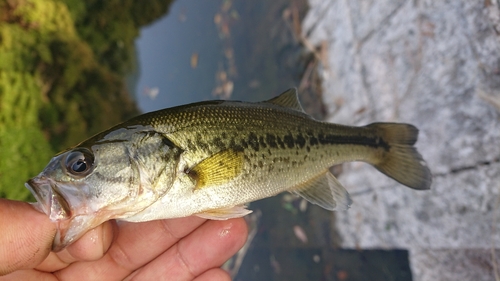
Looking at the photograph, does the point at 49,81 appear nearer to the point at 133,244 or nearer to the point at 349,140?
the point at 133,244

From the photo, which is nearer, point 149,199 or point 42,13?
point 149,199

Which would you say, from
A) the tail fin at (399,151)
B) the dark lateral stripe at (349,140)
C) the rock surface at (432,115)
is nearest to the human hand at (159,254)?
the dark lateral stripe at (349,140)

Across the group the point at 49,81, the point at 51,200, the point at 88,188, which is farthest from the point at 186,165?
the point at 49,81

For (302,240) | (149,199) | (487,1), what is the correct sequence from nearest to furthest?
(149,199) → (487,1) → (302,240)

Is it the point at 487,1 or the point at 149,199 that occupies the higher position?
the point at 487,1

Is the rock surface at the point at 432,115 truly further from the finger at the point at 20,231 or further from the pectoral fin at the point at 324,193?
the finger at the point at 20,231

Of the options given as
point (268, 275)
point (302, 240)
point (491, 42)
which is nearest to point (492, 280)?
point (491, 42)

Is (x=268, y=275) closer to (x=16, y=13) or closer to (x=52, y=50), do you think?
(x=52, y=50)
